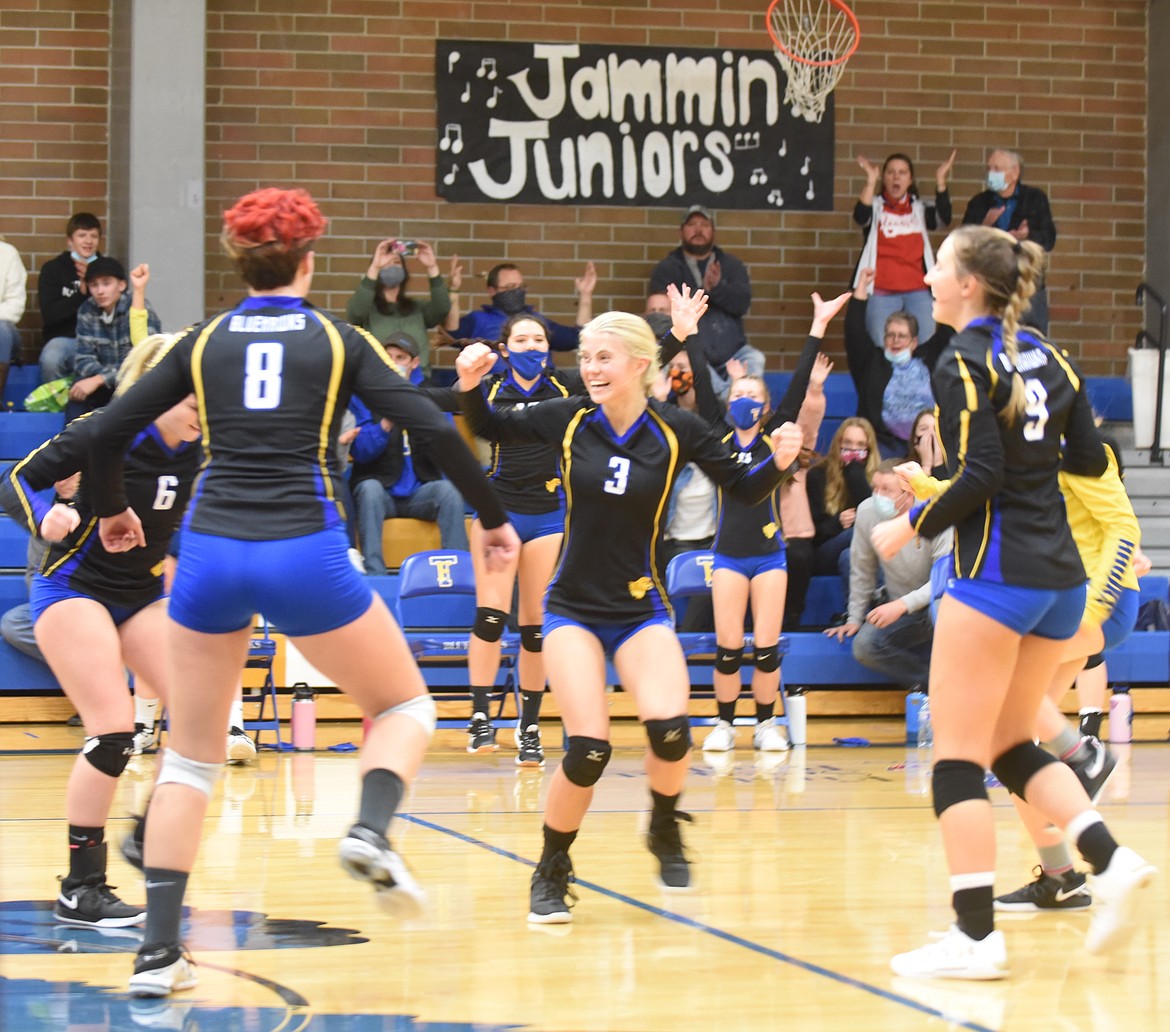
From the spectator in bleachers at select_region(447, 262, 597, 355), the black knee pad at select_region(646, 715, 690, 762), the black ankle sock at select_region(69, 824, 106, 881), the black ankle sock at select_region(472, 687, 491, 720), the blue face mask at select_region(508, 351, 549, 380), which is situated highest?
the spectator in bleachers at select_region(447, 262, 597, 355)

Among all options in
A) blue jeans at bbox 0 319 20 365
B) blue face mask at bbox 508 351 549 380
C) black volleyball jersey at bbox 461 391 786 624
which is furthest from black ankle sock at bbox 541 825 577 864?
blue jeans at bbox 0 319 20 365

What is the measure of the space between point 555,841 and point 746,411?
442 centimetres

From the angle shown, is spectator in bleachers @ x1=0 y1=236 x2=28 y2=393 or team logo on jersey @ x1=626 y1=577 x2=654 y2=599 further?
spectator in bleachers @ x1=0 y1=236 x2=28 y2=393

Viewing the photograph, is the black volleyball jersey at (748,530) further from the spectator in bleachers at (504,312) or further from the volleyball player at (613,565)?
the volleyball player at (613,565)

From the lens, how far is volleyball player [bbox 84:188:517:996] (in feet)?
11.8

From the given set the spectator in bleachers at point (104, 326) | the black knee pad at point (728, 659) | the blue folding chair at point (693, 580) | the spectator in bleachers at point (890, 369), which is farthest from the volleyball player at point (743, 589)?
the spectator in bleachers at point (104, 326)

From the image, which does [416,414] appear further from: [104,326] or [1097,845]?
[104,326]

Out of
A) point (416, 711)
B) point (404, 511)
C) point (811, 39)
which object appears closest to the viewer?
point (416, 711)

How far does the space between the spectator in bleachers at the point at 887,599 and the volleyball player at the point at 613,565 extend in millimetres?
5020

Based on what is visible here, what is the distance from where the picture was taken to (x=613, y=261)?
1338cm

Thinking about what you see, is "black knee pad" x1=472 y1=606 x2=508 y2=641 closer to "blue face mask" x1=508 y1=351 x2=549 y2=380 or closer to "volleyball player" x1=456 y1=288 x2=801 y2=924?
"blue face mask" x1=508 y1=351 x2=549 y2=380

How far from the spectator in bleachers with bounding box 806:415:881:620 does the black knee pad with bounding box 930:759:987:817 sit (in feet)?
22.5

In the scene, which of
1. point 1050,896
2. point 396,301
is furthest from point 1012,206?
point 1050,896

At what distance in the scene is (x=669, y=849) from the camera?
4.80 meters
